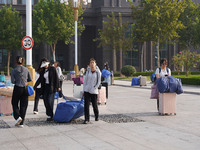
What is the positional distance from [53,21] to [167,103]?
1713 inches

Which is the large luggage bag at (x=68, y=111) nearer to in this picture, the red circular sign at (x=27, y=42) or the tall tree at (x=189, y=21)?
the red circular sign at (x=27, y=42)

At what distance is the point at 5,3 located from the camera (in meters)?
62.4

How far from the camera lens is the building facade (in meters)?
65.4

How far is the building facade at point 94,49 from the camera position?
65438mm

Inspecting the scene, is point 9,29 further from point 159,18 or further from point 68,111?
point 68,111

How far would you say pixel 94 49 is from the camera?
239ft

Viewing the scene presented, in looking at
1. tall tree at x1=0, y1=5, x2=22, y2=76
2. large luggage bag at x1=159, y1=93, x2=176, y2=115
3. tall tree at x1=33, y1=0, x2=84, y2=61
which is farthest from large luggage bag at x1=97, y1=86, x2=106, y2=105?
tall tree at x1=0, y1=5, x2=22, y2=76

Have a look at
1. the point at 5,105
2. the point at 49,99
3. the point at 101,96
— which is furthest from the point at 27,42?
the point at 49,99

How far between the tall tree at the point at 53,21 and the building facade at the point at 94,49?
30.0 feet

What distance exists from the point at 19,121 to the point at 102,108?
17.5 ft

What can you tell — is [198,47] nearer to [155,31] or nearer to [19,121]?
[155,31]

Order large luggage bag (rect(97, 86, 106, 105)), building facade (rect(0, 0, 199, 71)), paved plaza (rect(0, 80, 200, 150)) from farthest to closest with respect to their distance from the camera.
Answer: building facade (rect(0, 0, 199, 71)), large luggage bag (rect(97, 86, 106, 105)), paved plaza (rect(0, 80, 200, 150))

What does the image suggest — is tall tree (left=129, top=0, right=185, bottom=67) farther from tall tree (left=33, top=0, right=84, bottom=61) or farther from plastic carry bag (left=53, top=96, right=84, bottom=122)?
plastic carry bag (left=53, top=96, right=84, bottom=122)

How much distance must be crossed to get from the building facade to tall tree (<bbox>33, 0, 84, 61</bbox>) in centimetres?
915
